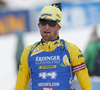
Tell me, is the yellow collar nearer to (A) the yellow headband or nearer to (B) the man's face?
(B) the man's face

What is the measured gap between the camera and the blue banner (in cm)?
1212

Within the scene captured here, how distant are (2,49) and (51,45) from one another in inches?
404

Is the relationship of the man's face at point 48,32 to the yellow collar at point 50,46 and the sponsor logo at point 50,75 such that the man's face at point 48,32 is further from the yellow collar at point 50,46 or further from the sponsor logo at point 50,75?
the sponsor logo at point 50,75

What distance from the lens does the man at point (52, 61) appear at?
2.82 meters

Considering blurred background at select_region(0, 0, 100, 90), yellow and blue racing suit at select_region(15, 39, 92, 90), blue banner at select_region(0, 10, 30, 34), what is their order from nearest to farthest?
yellow and blue racing suit at select_region(15, 39, 92, 90) < blurred background at select_region(0, 0, 100, 90) < blue banner at select_region(0, 10, 30, 34)

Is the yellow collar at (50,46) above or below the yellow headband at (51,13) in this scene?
below

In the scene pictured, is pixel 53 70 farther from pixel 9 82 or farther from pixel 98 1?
pixel 98 1

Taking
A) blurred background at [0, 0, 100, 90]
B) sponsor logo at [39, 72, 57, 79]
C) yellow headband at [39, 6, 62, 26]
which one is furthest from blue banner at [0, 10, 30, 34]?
sponsor logo at [39, 72, 57, 79]

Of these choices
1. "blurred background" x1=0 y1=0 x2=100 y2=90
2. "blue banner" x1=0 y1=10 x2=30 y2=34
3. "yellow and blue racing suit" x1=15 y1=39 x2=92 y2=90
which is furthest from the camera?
"blue banner" x1=0 y1=10 x2=30 y2=34

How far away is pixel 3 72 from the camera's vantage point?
11.5 metres

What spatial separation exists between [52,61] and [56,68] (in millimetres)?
84

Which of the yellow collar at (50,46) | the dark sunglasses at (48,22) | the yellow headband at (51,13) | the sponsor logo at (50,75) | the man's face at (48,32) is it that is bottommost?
the sponsor logo at (50,75)

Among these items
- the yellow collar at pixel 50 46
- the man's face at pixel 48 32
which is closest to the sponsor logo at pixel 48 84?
the yellow collar at pixel 50 46

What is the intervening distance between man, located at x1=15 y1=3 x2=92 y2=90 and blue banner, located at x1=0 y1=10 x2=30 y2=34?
9.23 metres
